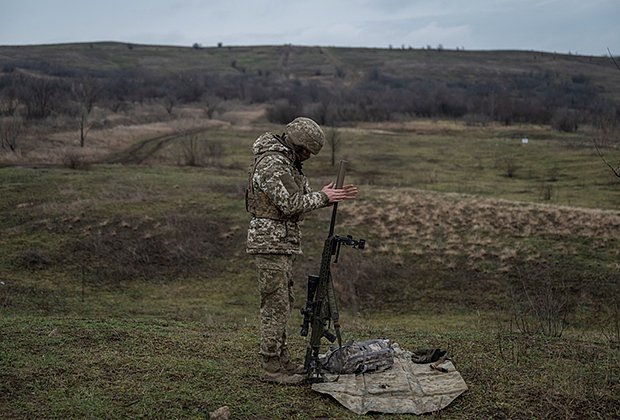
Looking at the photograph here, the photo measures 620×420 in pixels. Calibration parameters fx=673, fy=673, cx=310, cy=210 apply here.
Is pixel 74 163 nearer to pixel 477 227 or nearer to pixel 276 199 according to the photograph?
pixel 477 227

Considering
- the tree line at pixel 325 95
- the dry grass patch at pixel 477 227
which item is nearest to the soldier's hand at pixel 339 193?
the dry grass patch at pixel 477 227

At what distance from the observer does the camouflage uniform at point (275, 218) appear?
24.0 ft

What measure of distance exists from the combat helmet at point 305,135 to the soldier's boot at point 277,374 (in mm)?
2503

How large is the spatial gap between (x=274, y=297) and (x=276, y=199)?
3.84ft

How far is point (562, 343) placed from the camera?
33.4 ft

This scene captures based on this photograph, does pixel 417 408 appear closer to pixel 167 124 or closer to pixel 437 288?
pixel 437 288

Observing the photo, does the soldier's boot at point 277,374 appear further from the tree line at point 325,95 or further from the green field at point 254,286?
the tree line at point 325,95

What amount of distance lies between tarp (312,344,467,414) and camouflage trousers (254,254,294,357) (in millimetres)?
684

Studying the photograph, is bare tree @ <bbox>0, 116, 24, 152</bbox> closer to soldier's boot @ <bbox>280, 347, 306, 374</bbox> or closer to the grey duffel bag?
soldier's boot @ <bbox>280, 347, 306, 374</bbox>

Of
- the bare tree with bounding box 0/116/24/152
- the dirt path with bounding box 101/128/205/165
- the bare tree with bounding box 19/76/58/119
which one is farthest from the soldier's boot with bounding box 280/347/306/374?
the bare tree with bounding box 19/76/58/119

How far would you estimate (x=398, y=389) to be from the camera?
297 inches

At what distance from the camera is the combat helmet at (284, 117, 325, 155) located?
24.5 ft

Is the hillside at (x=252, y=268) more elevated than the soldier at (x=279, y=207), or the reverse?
the soldier at (x=279, y=207)

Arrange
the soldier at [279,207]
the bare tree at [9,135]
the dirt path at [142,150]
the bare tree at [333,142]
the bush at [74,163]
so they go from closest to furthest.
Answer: the soldier at [279,207] → the bush at [74,163] → the bare tree at [9,135] → the dirt path at [142,150] → the bare tree at [333,142]
